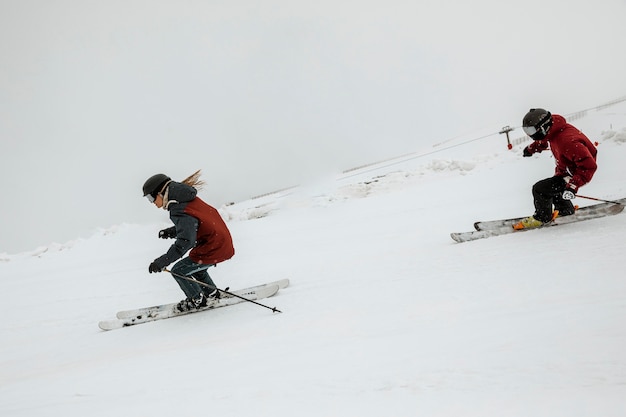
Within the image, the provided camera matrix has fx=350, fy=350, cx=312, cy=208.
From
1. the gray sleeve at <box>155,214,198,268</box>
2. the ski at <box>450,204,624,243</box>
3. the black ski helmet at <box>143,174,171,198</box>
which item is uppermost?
the black ski helmet at <box>143,174,171,198</box>

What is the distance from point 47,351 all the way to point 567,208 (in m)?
8.22

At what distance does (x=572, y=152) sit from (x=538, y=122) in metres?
0.62

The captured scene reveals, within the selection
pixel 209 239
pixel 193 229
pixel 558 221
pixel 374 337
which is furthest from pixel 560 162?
pixel 193 229

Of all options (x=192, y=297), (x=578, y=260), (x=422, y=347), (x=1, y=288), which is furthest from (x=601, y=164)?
(x=1, y=288)

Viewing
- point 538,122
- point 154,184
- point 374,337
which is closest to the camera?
point 374,337

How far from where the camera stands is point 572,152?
4.96 metres

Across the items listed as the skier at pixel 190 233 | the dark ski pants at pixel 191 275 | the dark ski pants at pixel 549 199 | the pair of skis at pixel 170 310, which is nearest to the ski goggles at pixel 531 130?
the dark ski pants at pixel 549 199

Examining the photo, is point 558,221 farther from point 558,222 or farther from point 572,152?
point 572,152

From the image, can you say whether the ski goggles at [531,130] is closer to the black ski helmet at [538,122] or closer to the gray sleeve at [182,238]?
the black ski helmet at [538,122]

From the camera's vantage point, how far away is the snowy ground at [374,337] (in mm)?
2494

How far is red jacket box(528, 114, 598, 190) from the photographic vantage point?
16.1ft

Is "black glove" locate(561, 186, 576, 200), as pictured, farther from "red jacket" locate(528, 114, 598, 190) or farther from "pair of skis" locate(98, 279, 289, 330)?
"pair of skis" locate(98, 279, 289, 330)

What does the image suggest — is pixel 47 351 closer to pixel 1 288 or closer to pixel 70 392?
pixel 70 392

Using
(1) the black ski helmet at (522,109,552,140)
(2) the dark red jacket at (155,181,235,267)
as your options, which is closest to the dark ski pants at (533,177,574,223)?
(1) the black ski helmet at (522,109,552,140)
